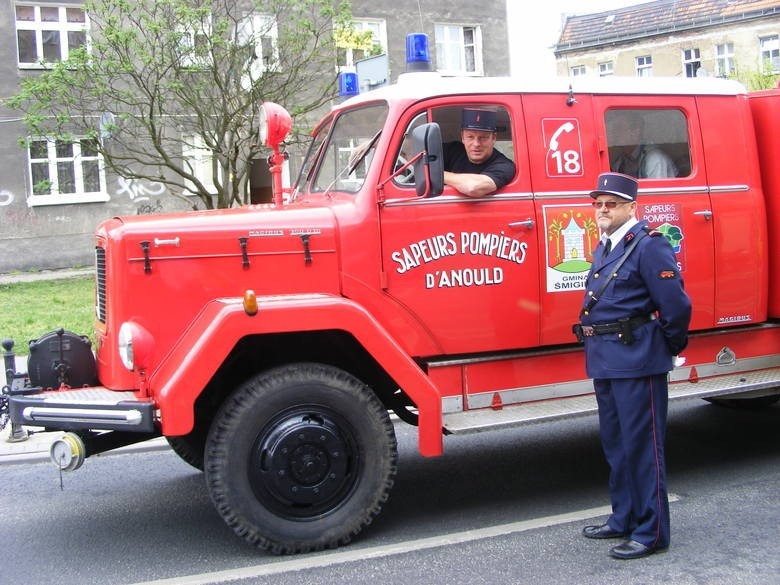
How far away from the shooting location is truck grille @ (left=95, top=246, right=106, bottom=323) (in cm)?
507

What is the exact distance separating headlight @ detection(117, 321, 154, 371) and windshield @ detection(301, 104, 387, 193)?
146 cm

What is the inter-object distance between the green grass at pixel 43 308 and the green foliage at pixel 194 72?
2.81m

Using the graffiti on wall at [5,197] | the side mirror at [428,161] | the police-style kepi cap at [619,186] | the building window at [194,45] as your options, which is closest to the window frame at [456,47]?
the building window at [194,45]

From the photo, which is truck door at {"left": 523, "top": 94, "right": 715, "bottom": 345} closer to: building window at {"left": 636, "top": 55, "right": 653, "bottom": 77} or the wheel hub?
the wheel hub

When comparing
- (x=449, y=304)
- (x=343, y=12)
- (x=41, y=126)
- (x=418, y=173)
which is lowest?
(x=449, y=304)

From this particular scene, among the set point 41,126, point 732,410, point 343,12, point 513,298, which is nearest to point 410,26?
point 343,12

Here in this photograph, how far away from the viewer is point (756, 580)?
4.30 m

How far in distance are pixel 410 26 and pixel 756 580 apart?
23.5m

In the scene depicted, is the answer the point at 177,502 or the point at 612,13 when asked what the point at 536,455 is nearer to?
the point at 177,502

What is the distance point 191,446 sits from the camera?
19.2 ft

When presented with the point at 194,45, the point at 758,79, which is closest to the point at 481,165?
the point at 194,45

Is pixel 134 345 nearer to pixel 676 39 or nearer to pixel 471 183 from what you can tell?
pixel 471 183

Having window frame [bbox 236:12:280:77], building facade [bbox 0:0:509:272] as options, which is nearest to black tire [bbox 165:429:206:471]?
window frame [bbox 236:12:280:77]

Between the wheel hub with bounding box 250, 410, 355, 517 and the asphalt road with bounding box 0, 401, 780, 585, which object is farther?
the wheel hub with bounding box 250, 410, 355, 517
